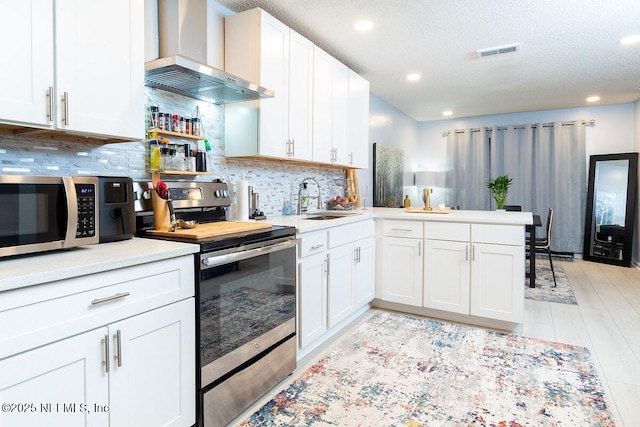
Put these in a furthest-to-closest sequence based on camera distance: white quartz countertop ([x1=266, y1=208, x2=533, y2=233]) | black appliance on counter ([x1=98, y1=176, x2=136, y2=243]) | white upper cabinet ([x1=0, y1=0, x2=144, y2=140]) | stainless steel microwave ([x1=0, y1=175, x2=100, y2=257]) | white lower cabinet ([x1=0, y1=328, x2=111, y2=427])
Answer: white quartz countertop ([x1=266, y1=208, x2=533, y2=233]), black appliance on counter ([x1=98, y1=176, x2=136, y2=243]), white upper cabinet ([x1=0, y1=0, x2=144, y2=140]), stainless steel microwave ([x1=0, y1=175, x2=100, y2=257]), white lower cabinet ([x1=0, y1=328, x2=111, y2=427])

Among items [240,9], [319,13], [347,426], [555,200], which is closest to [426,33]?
[319,13]

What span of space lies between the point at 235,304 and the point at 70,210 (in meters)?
0.80

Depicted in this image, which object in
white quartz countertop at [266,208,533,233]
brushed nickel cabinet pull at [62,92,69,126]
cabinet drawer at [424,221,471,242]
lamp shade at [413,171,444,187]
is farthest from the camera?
lamp shade at [413,171,444,187]

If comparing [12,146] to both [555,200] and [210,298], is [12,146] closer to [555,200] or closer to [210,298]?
[210,298]

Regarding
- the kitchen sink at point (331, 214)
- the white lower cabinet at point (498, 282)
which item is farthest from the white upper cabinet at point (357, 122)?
the white lower cabinet at point (498, 282)

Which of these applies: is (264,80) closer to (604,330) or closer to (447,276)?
(447,276)

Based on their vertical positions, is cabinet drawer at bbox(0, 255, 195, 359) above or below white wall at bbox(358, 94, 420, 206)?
below

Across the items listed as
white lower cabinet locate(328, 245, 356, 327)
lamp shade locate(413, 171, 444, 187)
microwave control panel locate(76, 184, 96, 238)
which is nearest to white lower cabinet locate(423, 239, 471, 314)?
white lower cabinet locate(328, 245, 356, 327)

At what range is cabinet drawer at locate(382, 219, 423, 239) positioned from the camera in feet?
10.9

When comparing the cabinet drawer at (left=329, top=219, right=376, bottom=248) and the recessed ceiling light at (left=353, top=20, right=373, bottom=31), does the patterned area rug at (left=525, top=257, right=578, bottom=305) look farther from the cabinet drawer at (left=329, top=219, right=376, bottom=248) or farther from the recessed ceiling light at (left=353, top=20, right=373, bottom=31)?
the recessed ceiling light at (left=353, top=20, right=373, bottom=31)

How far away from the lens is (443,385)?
2.21 metres

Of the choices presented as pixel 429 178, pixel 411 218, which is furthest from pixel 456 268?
pixel 429 178

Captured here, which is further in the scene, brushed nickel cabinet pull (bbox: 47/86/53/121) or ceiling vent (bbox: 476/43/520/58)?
ceiling vent (bbox: 476/43/520/58)

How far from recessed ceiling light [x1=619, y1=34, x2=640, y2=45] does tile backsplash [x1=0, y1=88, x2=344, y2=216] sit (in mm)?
2957
